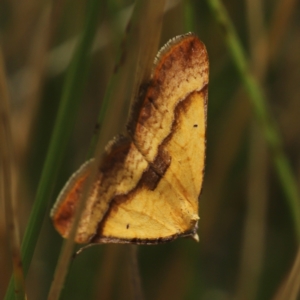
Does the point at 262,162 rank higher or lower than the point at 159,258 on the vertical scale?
higher

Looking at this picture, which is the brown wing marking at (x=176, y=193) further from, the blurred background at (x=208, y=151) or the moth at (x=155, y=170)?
the blurred background at (x=208, y=151)

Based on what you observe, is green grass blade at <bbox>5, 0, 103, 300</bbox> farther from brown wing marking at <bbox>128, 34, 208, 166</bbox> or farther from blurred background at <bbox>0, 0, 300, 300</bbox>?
blurred background at <bbox>0, 0, 300, 300</bbox>

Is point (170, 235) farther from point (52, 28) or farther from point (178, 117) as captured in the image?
point (52, 28)

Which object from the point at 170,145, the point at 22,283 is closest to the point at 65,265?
the point at 22,283

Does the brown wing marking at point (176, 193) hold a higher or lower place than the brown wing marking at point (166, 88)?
lower

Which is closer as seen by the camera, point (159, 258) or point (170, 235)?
point (170, 235)

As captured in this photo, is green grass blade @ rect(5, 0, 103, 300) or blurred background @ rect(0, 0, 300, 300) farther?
blurred background @ rect(0, 0, 300, 300)

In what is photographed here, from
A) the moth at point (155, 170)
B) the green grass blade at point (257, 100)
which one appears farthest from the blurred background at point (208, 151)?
the moth at point (155, 170)

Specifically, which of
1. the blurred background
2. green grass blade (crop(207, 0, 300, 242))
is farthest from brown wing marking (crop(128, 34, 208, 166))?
the blurred background
